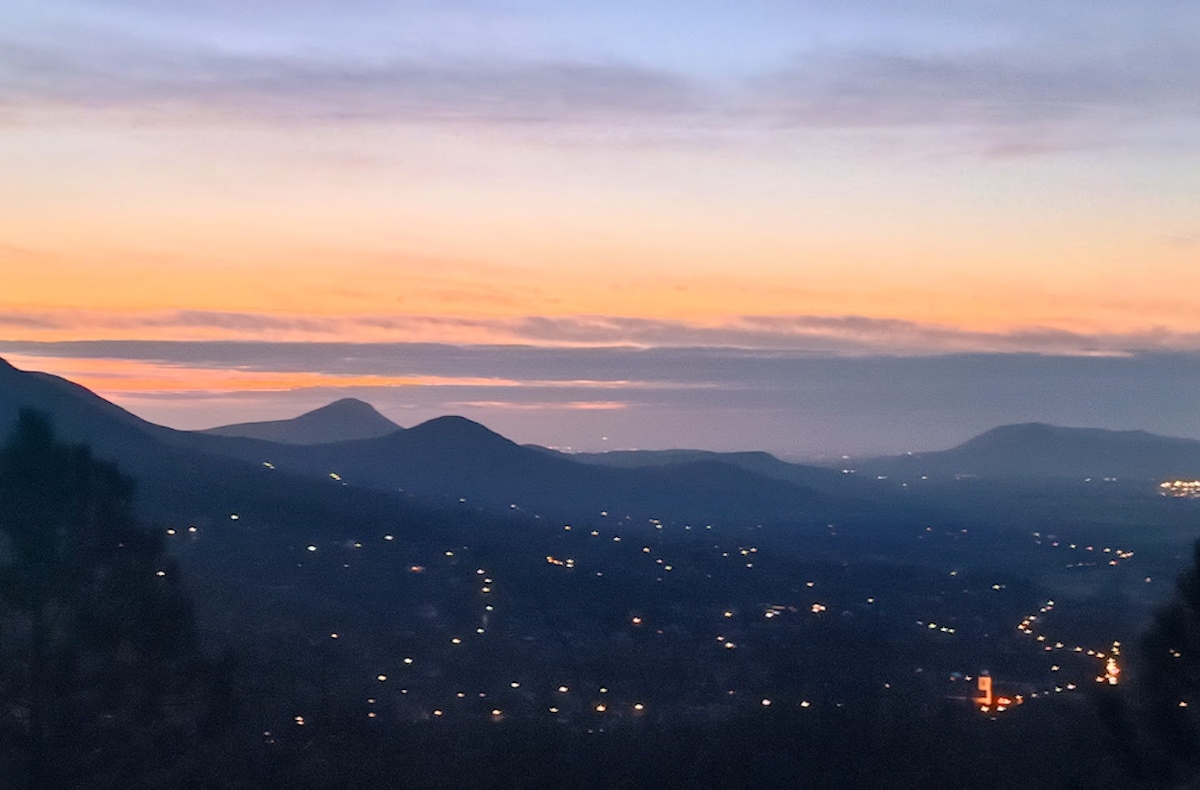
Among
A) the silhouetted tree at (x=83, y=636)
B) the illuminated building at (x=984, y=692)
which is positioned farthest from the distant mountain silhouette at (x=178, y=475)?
the silhouetted tree at (x=83, y=636)

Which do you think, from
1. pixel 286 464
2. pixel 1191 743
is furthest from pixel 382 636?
pixel 286 464

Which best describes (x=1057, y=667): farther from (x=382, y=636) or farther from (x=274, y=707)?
(x=274, y=707)

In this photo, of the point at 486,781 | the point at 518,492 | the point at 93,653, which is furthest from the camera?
the point at 518,492

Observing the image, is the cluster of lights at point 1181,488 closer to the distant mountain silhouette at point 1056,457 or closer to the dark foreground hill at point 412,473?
the distant mountain silhouette at point 1056,457

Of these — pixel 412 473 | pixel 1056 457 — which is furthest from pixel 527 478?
pixel 1056 457

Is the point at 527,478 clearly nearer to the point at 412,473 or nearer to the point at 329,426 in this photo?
the point at 412,473

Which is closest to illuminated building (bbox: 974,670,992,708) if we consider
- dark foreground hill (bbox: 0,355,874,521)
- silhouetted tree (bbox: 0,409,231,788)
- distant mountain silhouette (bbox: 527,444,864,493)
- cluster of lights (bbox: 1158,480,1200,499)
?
silhouetted tree (bbox: 0,409,231,788)
